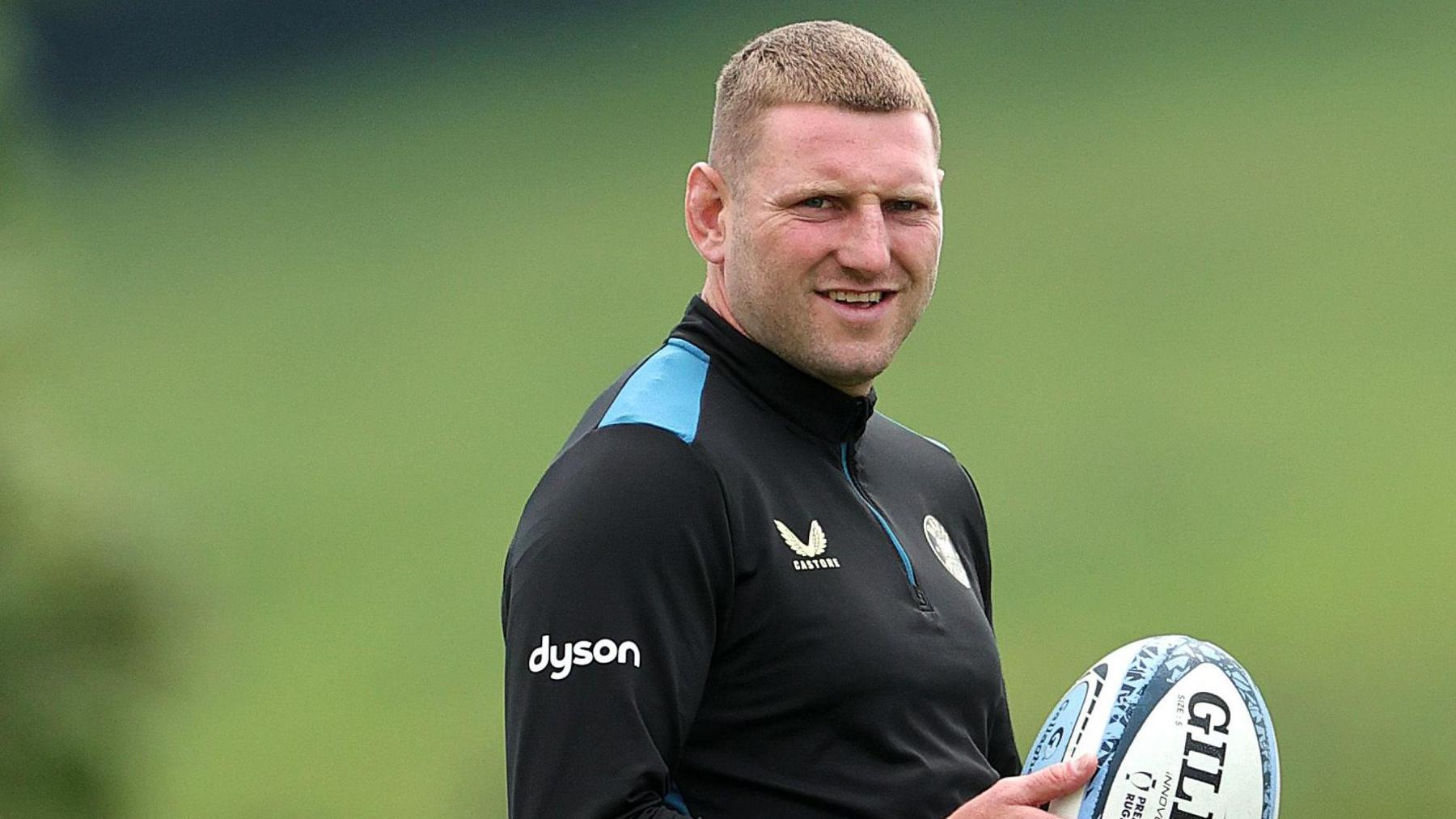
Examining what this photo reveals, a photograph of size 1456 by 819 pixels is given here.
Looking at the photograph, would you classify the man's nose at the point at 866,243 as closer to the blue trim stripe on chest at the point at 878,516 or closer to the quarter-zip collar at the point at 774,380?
the quarter-zip collar at the point at 774,380

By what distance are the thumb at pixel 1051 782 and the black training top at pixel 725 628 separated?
6.2 inches

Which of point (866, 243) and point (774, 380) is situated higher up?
point (866, 243)

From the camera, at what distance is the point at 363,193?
432 inches

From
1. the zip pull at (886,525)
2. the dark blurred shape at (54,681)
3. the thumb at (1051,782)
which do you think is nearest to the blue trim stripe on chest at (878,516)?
the zip pull at (886,525)

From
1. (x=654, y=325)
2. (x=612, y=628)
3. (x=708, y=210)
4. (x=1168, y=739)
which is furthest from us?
(x=654, y=325)

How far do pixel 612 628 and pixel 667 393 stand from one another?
0.38 meters

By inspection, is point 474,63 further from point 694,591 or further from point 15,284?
point 694,591

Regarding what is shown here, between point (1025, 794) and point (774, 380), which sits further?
point (774, 380)

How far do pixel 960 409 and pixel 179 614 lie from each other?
17.8ft

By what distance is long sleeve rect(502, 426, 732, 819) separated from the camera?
2.32 m

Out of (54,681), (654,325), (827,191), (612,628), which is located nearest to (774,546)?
(612,628)

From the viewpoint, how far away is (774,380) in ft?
8.89

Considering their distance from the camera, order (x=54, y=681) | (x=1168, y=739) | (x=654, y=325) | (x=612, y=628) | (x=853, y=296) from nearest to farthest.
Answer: (x=612, y=628) → (x=1168, y=739) → (x=853, y=296) → (x=54, y=681) → (x=654, y=325)

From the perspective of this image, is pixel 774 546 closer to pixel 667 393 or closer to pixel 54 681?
pixel 667 393
